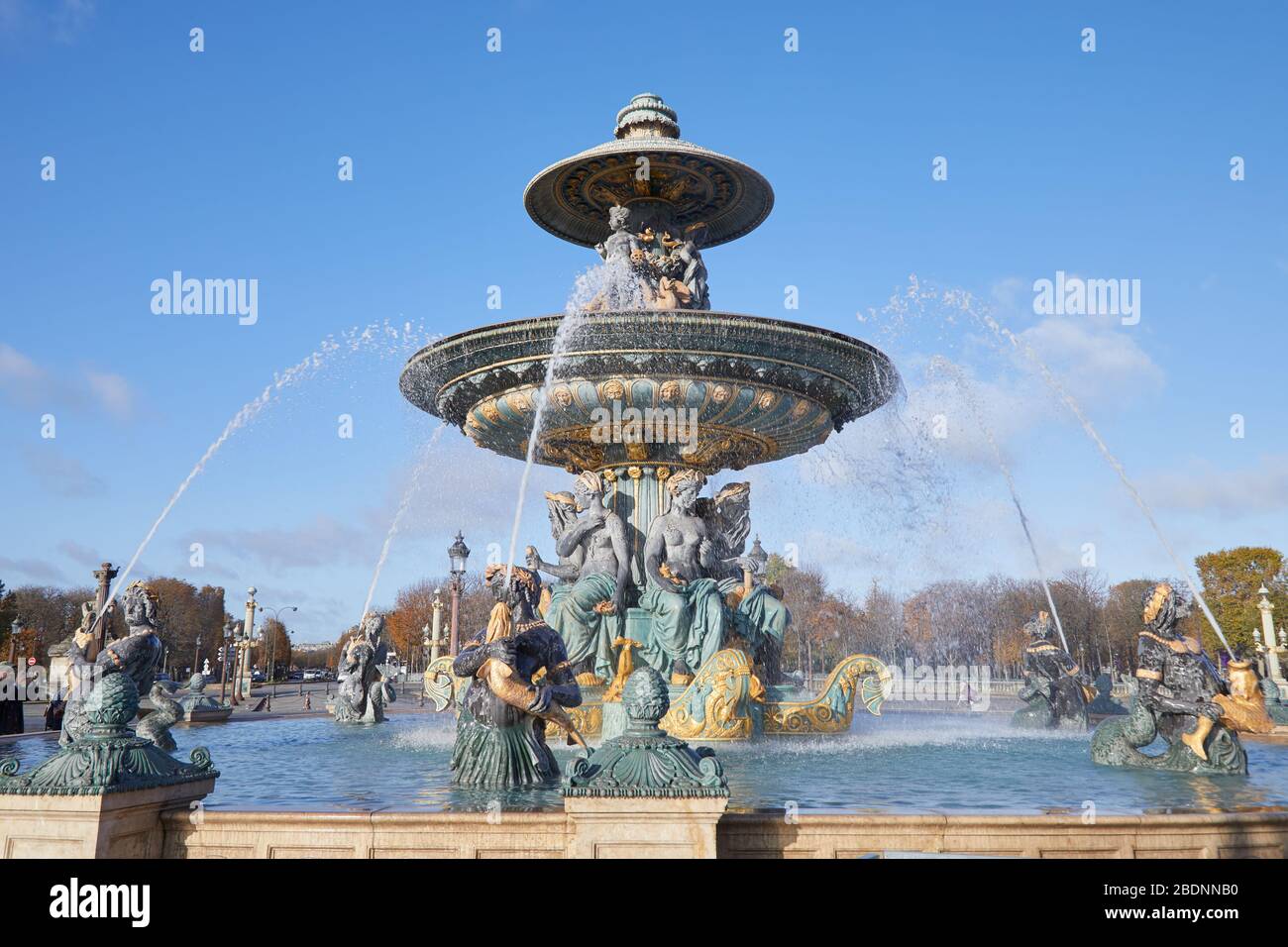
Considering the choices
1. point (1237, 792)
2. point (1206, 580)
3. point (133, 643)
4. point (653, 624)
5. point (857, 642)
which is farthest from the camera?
point (1206, 580)

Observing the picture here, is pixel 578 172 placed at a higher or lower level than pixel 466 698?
higher

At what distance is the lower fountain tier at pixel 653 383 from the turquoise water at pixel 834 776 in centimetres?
390

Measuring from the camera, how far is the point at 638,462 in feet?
41.4

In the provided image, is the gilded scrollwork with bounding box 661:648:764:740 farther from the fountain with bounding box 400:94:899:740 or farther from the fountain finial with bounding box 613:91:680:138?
the fountain finial with bounding box 613:91:680:138

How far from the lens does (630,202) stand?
14281 millimetres

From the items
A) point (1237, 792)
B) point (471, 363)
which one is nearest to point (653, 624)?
point (471, 363)

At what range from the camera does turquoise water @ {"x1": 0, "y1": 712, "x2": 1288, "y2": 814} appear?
5.94m

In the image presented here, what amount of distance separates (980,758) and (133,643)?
7.85 metres

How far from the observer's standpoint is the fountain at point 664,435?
1062 cm

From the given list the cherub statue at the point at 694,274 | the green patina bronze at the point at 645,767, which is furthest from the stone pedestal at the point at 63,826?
the cherub statue at the point at 694,274

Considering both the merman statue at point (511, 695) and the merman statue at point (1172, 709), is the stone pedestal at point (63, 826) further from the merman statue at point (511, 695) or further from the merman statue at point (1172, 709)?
the merman statue at point (1172, 709)

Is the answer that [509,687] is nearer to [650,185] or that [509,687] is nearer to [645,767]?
[645,767]
